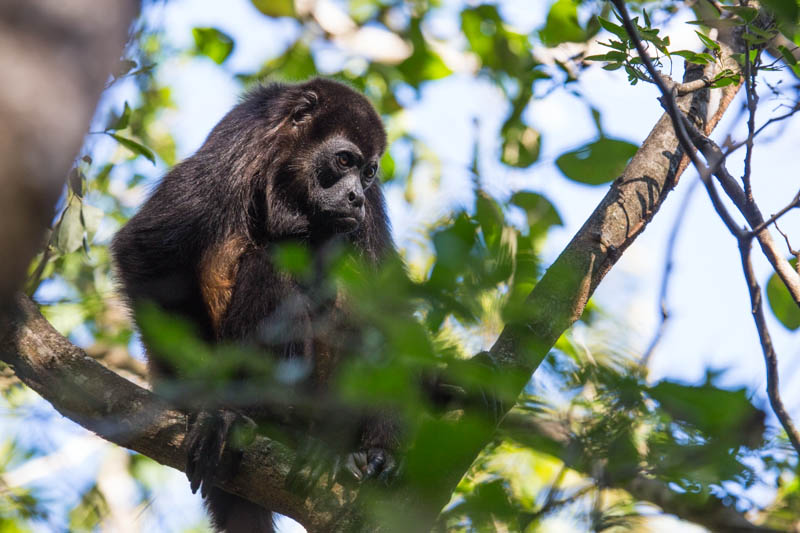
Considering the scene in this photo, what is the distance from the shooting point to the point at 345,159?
13.8ft

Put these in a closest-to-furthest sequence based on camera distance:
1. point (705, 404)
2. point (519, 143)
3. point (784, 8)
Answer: point (705, 404) < point (784, 8) < point (519, 143)

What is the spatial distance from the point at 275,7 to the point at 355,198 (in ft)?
7.43

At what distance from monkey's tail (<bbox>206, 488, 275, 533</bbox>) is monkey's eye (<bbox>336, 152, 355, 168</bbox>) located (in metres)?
1.81

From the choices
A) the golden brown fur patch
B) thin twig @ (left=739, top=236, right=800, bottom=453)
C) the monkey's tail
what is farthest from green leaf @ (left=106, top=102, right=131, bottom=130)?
→ thin twig @ (left=739, top=236, right=800, bottom=453)

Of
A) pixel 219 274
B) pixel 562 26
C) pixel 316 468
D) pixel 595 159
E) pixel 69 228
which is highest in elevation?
pixel 562 26

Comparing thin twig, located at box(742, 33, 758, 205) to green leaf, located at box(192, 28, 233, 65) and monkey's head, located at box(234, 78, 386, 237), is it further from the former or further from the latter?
green leaf, located at box(192, 28, 233, 65)

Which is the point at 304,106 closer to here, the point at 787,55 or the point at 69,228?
the point at 69,228

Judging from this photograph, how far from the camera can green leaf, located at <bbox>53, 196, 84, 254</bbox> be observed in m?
3.38

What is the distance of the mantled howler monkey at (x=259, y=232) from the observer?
10.4 feet

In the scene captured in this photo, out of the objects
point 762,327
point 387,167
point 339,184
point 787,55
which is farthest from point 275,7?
point 762,327

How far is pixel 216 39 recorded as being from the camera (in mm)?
4637

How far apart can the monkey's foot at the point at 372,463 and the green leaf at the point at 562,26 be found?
209cm

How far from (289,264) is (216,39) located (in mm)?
3649

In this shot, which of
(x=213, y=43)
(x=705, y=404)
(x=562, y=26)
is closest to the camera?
(x=705, y=404)
